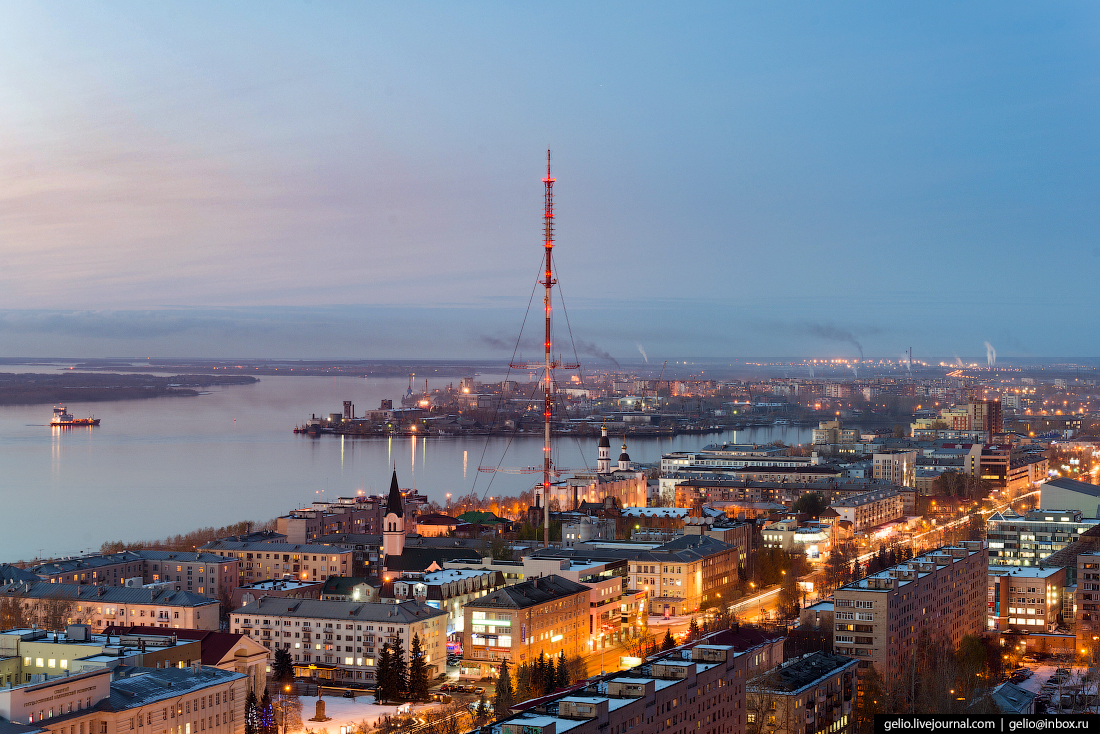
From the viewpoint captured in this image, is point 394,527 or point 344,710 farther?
point 394,527

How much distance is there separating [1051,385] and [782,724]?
48006 millimetres

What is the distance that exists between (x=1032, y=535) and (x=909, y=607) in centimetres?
461

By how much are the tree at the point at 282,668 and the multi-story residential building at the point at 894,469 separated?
49.0 feet

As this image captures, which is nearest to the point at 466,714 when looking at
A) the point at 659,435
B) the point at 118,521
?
the point at 118,521

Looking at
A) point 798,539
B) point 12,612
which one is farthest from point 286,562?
point 798,539

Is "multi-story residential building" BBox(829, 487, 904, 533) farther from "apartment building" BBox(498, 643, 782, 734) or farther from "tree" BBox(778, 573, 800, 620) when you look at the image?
"apartment building" BBox(498, 643, 782, 734)

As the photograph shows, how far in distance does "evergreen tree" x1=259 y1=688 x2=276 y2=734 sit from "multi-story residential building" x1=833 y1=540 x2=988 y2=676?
3.54 metres

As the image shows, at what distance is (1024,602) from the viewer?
1027cm

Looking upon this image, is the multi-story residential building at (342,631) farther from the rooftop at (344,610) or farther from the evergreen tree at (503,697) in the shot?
the evergreen tree at (503,697)

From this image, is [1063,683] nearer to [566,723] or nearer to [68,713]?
[566,723]

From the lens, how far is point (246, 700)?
280 inches

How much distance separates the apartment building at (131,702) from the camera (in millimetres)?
5840

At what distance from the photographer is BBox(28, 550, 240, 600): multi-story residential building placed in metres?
11.3

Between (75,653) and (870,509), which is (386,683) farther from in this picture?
(870,509)
